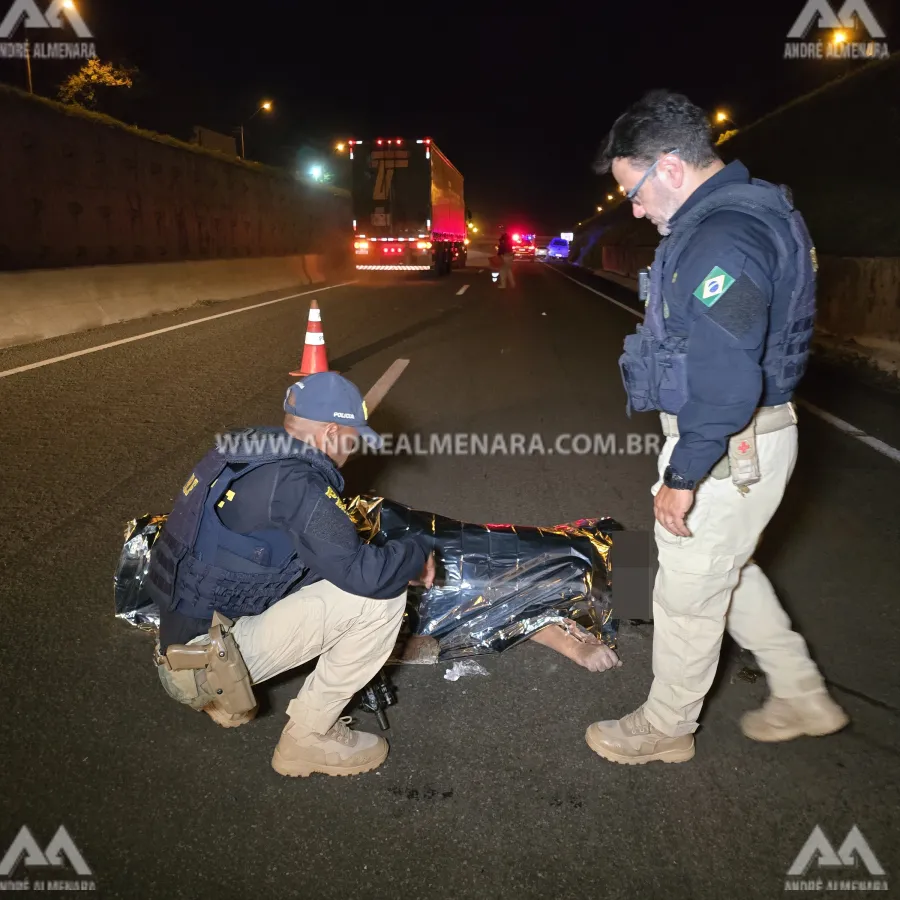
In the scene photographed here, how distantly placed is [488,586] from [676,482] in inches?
54.5

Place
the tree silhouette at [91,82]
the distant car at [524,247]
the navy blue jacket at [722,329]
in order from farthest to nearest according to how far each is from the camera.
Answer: the distant car at [524,247], the tree silhouette at [91,82], the navy blue jacket at [722,329]

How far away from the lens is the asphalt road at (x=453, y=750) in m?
2.26

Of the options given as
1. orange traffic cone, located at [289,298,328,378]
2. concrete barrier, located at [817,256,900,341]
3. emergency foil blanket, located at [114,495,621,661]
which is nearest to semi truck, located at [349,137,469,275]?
concrete barrier, located at [817,256,900,341]

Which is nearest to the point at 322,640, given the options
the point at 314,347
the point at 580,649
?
the point at 580,649

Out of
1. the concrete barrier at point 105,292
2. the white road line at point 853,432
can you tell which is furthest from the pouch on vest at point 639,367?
the concrete barrier at point 105,292

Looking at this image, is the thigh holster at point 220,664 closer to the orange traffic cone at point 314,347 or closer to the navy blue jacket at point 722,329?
the navy blue jacket at point 722,329

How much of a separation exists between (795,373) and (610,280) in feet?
97.8

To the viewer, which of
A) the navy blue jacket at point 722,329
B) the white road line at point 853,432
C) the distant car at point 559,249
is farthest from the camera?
the distant car at point 559,249

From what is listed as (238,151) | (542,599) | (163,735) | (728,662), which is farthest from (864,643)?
(238,151)

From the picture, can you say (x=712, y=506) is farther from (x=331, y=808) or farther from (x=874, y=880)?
(x=331, y=808)

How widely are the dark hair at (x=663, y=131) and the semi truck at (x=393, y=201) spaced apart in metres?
26.3

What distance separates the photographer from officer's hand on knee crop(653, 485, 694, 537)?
7.70 feet

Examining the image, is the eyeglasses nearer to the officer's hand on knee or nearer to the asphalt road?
the officer's hand on knee

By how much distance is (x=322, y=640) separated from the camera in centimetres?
268
